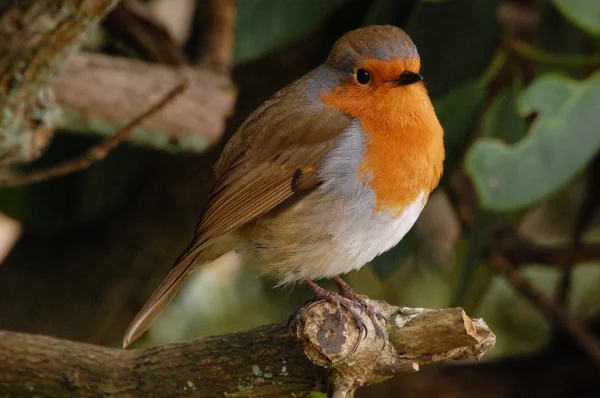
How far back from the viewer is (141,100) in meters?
4.01

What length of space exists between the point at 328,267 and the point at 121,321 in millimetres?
2058

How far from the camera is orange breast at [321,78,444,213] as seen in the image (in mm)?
3143

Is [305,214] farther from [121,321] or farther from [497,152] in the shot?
[121,321]

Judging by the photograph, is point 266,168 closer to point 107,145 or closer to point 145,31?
point 107,145

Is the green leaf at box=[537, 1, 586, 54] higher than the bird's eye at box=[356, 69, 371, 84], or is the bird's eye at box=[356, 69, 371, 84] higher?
the green leaf at box=[537, 1, 586, 54]

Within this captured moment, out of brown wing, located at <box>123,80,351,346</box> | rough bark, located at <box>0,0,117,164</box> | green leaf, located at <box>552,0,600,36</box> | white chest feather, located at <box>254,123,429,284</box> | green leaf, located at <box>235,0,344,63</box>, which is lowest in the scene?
white chest feather, located at <box>254,123,429,284</box>

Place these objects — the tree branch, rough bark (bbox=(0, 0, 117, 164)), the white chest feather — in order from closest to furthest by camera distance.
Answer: the tree branch → rough bark (bbox=(0, 0, 117, 164)) → the white chest feather

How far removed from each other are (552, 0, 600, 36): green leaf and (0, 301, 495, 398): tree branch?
1.44 meters

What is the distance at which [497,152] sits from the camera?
3.45 m

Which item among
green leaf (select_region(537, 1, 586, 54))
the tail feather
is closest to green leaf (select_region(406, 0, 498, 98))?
green leaf (select_region(537, 1, 586, 54))

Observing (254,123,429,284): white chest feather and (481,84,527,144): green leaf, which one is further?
(481,84,527,144): green leaf

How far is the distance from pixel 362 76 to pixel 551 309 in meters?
1.92

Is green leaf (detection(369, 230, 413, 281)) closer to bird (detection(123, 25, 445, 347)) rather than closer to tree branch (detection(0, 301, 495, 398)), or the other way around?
bird (detection(123, 25, 445, 347))

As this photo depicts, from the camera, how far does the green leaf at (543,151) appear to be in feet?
11.2
